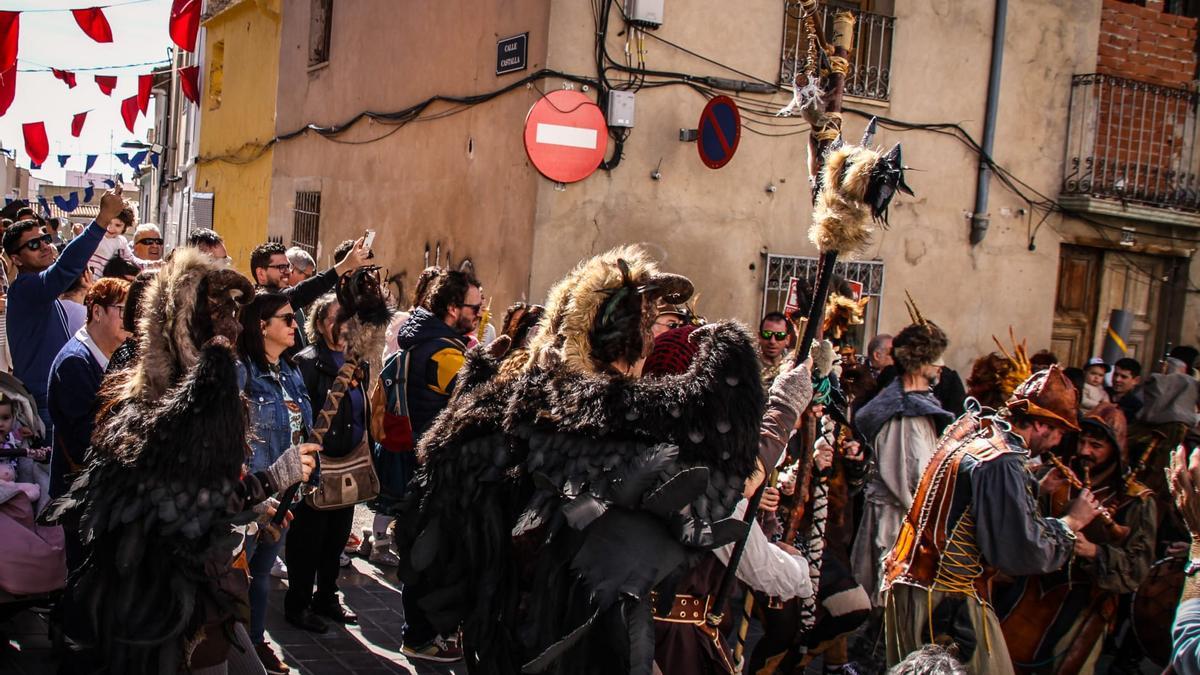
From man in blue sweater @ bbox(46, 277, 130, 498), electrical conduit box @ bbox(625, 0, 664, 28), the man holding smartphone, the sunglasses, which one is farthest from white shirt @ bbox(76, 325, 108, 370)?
electrical conduit box @ bbox(625, 0, 664, 28)

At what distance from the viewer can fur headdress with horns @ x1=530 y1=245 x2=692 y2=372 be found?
360 centimetres

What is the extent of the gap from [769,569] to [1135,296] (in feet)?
35.3

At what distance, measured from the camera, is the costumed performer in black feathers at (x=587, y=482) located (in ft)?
11.0

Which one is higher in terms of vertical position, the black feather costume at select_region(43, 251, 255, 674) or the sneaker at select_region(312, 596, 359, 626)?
the black feather costume at select_region(43, 251, 255, 674)

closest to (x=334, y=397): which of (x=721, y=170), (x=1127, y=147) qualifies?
(x=721, y=170)

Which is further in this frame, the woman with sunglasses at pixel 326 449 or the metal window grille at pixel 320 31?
the metal window grille at pixel 320 31

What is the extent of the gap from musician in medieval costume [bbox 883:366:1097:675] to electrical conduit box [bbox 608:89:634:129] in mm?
5813

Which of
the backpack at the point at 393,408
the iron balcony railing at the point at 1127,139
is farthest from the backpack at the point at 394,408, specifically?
the iron balcony railing at the point at 1127,139

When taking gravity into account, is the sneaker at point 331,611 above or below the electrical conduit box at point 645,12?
below

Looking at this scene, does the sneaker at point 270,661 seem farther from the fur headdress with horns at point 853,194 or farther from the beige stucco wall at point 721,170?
the beige stucco wall at point 721,170

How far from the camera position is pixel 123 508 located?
3674mm

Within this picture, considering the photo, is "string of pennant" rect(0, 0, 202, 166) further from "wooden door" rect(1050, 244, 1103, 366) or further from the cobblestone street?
"wooden door" rect(1050, 244, 1103, 366)

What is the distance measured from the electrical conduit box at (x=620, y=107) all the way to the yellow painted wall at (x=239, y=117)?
388 inches

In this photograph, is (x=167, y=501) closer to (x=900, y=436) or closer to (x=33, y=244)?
(x=33, y=244)
